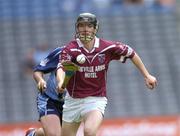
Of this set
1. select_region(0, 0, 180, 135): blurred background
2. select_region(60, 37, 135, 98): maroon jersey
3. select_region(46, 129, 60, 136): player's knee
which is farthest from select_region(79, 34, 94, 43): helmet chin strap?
select_region(0, 0, 180, 135): blurred background

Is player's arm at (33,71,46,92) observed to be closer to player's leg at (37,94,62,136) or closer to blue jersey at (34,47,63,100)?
blue jersey at (34,47,63,100)

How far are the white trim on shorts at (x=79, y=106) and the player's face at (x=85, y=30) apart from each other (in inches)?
27.1

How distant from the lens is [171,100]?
Result: 667 inches

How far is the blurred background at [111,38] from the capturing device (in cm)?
1672

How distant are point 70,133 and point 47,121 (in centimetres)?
39

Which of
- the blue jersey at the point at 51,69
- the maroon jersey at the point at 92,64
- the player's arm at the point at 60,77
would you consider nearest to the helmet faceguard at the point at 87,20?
the maroon jersey at the point at 92,64

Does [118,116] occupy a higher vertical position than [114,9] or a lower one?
lower

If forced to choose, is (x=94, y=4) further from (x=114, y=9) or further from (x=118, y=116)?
(x=118, y=116)

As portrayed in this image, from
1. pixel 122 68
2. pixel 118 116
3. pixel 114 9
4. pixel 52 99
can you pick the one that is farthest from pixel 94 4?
pixel 52 99

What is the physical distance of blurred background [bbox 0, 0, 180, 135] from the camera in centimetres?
1672

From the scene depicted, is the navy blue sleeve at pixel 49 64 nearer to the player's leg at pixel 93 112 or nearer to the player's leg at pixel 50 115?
the player's leg at pixel 50 115

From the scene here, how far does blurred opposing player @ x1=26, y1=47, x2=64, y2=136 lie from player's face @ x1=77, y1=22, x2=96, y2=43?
607mm

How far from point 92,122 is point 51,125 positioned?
2.64ft

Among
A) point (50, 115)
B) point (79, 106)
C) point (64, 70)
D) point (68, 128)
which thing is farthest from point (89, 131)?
point (50, 115)
